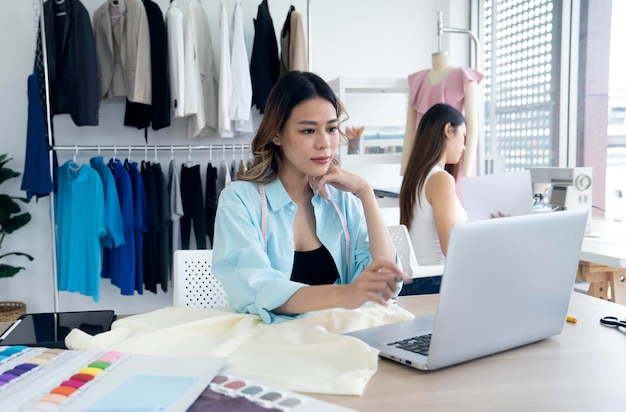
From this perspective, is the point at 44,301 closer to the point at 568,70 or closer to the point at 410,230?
the point at 410,230

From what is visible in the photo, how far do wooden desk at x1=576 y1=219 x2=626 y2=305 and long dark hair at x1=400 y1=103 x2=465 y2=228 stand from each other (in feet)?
2.32

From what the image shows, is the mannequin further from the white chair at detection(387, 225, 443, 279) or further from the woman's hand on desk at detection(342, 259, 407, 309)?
the woman's hand on desk at detection(342, 259, 407, 309)

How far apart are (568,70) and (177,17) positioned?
7.92ft

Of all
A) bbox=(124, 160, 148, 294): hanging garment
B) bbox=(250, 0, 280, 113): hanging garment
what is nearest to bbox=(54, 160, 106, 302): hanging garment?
bbox=(124, 160, 148, 294): hanging garment

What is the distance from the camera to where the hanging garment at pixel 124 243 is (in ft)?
11.6

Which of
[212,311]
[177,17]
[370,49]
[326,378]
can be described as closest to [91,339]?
[212,311]

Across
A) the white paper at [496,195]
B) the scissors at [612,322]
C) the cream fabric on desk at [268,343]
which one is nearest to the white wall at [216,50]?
the white paper at [496,195]

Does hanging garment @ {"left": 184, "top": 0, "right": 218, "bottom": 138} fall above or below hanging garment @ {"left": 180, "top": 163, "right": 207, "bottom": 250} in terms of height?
above

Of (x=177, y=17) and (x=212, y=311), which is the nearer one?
(x=212, y=311)

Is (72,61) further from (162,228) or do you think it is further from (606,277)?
(606,277)

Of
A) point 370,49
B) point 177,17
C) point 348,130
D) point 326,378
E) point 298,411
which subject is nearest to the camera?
point 298,411

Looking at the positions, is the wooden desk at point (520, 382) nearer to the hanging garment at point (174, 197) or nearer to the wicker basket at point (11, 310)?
the hanging garment at point (174, 197)

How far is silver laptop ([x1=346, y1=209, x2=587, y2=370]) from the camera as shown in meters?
0.89

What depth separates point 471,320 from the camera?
94 cm
